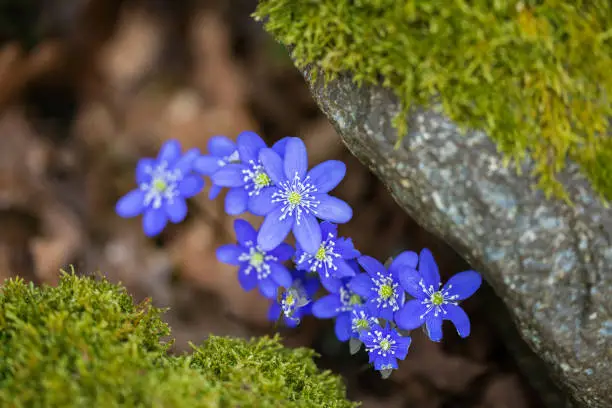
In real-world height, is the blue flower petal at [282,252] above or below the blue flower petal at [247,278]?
above

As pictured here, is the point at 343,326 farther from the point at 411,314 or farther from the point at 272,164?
the point at 272,164

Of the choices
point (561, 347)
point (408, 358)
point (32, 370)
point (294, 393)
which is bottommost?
point (32, 370)

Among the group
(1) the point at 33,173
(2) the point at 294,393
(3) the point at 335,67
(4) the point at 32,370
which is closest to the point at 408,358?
(2) the point at 294,393

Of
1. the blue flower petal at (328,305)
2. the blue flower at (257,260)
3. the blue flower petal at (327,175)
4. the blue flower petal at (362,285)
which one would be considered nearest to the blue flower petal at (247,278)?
the blue flower at (257,260)

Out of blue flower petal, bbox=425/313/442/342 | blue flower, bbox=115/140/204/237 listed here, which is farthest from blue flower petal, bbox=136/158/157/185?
blue flower petal, bbox=425/313/442/342

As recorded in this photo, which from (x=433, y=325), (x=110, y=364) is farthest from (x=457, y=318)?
(x=110, y=364)

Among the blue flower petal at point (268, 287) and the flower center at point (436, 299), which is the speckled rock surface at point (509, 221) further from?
the blue flower petal at point (268, 287)

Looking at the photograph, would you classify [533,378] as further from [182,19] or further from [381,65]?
[182,19]
